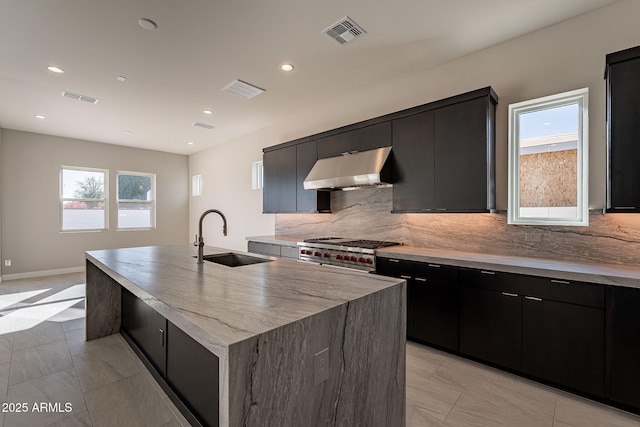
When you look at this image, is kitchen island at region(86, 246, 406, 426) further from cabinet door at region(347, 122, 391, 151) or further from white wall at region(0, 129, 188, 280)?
white wall at region(0, 129, 188, 280)

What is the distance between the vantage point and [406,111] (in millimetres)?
3205

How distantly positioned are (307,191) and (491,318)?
2776 millimetres

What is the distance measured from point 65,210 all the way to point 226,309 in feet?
24.3

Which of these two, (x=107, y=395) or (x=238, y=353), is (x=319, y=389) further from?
(x=107, y=395)

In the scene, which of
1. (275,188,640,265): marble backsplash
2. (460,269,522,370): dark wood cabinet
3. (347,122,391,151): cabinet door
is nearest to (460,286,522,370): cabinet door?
(460,269,522,370): dark wood cabinet

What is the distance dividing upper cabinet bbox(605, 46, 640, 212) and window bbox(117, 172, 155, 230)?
337 inches

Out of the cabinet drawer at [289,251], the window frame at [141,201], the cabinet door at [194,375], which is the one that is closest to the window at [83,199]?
the window frame at [141,201]

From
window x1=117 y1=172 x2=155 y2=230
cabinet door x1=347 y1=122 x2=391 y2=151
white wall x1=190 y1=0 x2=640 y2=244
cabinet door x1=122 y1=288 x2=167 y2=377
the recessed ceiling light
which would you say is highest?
the recessed ceiling light

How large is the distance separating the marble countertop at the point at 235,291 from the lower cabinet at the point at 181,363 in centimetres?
38

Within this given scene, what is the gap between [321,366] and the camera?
1134mm

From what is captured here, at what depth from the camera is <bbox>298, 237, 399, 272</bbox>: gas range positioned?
123 inches

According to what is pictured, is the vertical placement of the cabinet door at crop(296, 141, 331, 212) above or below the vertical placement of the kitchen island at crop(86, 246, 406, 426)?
above

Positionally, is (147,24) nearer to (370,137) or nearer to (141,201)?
(370,137)

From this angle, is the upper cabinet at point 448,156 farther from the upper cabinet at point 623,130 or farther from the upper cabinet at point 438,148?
the upper cabinet at point 623,130
